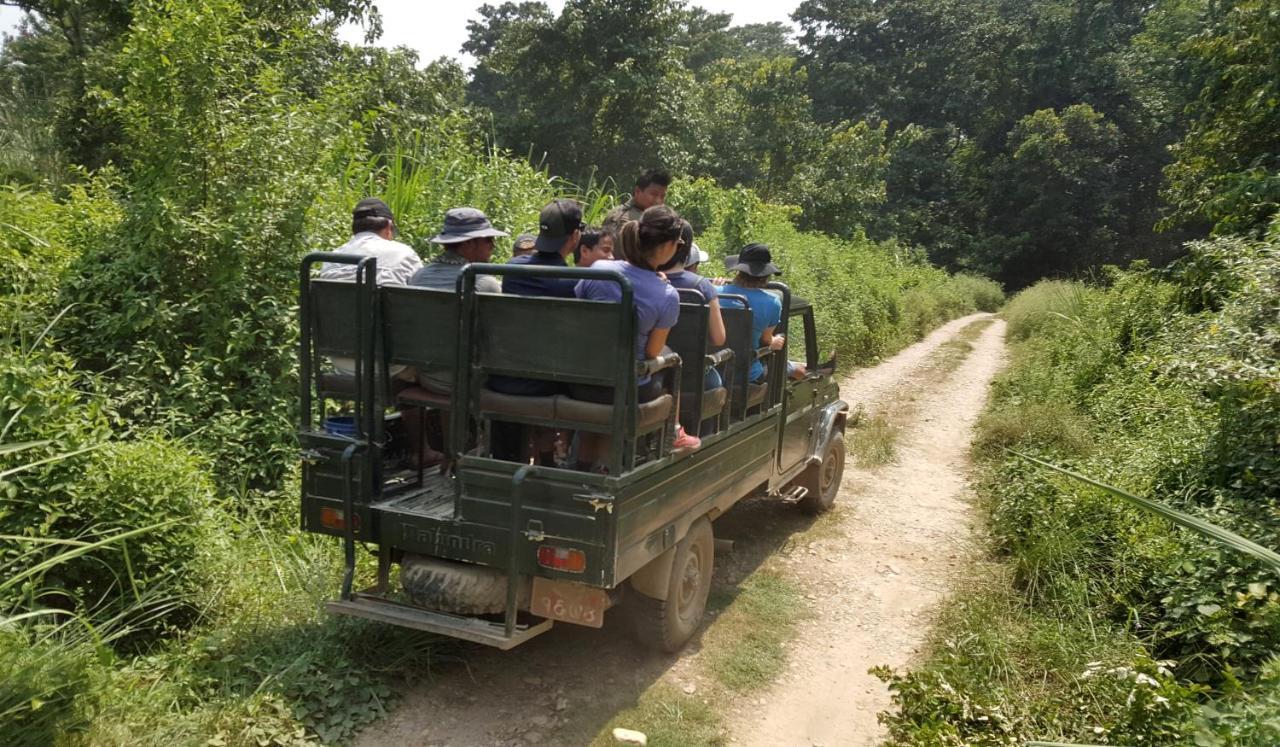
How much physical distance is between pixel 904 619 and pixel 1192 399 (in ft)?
10.8

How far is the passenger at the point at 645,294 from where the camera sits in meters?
3.74

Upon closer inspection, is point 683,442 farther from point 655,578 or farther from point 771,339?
point 771,339

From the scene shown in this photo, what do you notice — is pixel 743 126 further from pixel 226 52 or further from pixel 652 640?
pixel 652 640

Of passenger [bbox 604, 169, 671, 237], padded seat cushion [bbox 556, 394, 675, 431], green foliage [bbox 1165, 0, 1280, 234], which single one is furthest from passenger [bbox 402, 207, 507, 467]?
green foliage [bbox 1165, 0, 1280, 234]

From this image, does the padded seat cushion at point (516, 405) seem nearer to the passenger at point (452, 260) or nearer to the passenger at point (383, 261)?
the passenger at point (452, 260)

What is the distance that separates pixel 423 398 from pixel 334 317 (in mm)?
545

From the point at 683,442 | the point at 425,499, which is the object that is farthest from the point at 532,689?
the point at 683,442

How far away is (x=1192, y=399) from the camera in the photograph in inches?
258

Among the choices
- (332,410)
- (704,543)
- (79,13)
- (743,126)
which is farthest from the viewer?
(743,126)

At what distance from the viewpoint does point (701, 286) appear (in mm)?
4434

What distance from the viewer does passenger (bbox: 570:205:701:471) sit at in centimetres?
374

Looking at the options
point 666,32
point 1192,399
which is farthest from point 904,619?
point 666,32

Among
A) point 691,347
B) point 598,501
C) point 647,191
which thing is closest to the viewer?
point 598,501

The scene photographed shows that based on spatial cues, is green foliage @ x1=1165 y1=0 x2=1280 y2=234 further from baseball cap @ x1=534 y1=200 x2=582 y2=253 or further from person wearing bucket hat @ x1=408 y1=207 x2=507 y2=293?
person wearing bucket hat @ x1=408 y1=207 x2=507 y2=293
